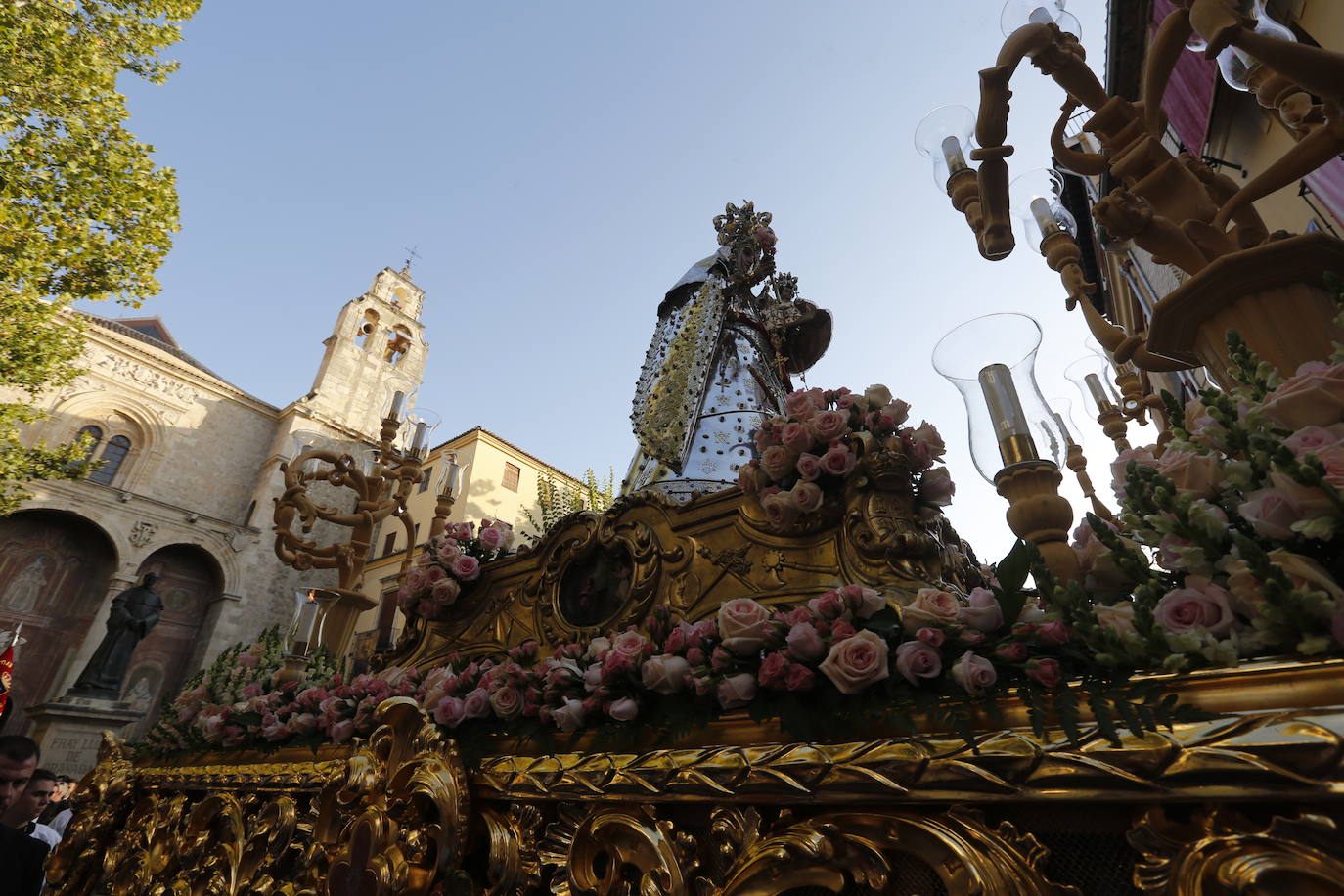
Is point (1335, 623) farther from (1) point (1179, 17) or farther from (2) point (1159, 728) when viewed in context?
(1) point (1179, 17)

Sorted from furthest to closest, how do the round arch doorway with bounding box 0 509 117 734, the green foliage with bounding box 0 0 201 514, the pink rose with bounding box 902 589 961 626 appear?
the round arch doorway with bounding box 0 509 117 734
the green foliage with bounding box 0 0 201 514
the pink rose with bounding box 902 589 961 626

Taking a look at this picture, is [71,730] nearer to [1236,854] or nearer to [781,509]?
[781,509]

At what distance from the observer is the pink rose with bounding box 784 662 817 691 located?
4.63 ft

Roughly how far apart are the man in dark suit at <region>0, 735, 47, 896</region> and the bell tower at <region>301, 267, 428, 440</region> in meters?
21.3

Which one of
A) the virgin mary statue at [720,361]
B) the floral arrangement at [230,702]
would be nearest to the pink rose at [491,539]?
the virgin mary statue at [720,361]

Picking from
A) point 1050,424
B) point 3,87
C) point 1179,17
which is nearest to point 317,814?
point 1050,424

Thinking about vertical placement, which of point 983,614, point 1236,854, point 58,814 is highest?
point 983,614

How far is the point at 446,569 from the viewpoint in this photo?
3.41 m

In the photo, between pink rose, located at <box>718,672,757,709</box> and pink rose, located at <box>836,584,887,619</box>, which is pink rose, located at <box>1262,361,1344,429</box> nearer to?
pink rose, located at <box>836,584,887,619</box>

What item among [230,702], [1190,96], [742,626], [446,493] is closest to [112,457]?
[446,493]

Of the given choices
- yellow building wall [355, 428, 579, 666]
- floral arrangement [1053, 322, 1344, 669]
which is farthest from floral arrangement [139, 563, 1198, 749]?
yellow building wall [355, 428, 579, 666]

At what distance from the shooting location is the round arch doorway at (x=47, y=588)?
659 inches

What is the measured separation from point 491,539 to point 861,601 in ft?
8.27

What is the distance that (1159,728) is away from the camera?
92cm
